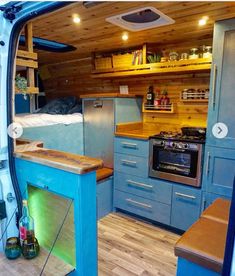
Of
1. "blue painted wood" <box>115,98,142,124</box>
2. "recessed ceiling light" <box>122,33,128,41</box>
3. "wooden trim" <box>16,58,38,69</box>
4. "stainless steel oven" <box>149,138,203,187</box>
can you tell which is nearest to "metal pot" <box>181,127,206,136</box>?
"stainless steel oven" <box>149,138,203,187</box>

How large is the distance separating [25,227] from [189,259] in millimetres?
982

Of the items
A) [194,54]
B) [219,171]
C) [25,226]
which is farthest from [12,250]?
[194,54]

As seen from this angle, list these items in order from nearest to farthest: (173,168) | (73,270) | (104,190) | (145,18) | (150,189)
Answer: (73,270)
(145,18)
(173,168)
(150,189)
(104,190)

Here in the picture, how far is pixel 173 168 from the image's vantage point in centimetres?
245

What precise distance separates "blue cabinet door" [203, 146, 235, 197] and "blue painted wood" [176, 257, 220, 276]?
4.21 ft

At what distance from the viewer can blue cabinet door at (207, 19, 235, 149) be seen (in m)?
1.94

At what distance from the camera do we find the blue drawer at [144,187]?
2.52 metres

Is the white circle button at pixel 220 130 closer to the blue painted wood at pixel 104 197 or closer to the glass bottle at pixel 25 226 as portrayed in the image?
the blue painted wood at pixel 104 197

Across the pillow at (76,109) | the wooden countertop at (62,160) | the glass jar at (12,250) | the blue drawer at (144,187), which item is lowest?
the blue drawer at (144,187)

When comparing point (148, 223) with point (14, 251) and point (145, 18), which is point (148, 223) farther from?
point (145, 18)

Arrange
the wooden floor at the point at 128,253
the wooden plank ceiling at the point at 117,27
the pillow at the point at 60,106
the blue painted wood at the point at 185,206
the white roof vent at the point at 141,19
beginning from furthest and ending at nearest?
the pillow at the point at 60,106 → the blue painted wood at the point at 185,206 → the white roof vent at the point at 141,19 → the wooden plank ceiling at the point at 117,27 → the wooden floor at the point at 128,253

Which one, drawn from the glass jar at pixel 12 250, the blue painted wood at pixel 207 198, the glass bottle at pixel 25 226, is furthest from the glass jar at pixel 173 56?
the glass jar at pixel 12 250

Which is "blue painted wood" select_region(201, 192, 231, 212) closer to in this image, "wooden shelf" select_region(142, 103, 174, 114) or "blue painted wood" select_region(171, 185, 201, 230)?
"blue painted wood" select_region(171, 185, 201, 230)

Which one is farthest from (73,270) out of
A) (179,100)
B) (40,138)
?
(179,100)
